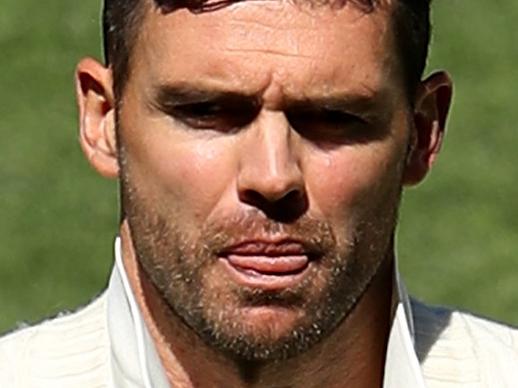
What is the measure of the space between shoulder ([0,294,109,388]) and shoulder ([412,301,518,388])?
2.05 feet

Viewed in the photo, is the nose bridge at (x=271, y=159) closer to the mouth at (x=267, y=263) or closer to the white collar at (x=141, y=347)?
the mouth at (x=267, y=263)

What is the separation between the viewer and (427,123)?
4.82 m

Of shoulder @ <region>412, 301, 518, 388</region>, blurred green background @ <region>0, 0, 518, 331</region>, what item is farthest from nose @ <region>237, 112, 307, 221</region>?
blurred green background @ <region>0, 0, 518, 331</region>

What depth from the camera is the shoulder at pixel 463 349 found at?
16.0 feet

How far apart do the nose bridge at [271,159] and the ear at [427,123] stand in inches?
13.9

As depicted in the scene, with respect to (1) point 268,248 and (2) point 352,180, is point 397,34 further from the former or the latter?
(1) point 268,248

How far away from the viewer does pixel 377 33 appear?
15.1 ft

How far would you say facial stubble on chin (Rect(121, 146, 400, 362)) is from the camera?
4.45 m

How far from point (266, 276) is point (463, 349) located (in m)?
0.67

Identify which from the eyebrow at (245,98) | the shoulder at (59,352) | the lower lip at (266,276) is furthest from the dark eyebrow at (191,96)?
the shoulder at (59,352)

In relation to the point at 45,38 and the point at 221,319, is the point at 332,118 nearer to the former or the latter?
the point at 221,319

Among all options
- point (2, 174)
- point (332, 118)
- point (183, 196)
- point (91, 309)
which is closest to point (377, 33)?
point (332, 118)

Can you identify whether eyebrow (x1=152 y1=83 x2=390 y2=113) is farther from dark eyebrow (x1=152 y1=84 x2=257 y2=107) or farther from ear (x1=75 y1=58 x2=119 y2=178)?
ear (x1=75 y1=58 x2=119 y2=178)

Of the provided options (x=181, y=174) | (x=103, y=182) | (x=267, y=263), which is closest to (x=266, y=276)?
(x=267, y=263)
